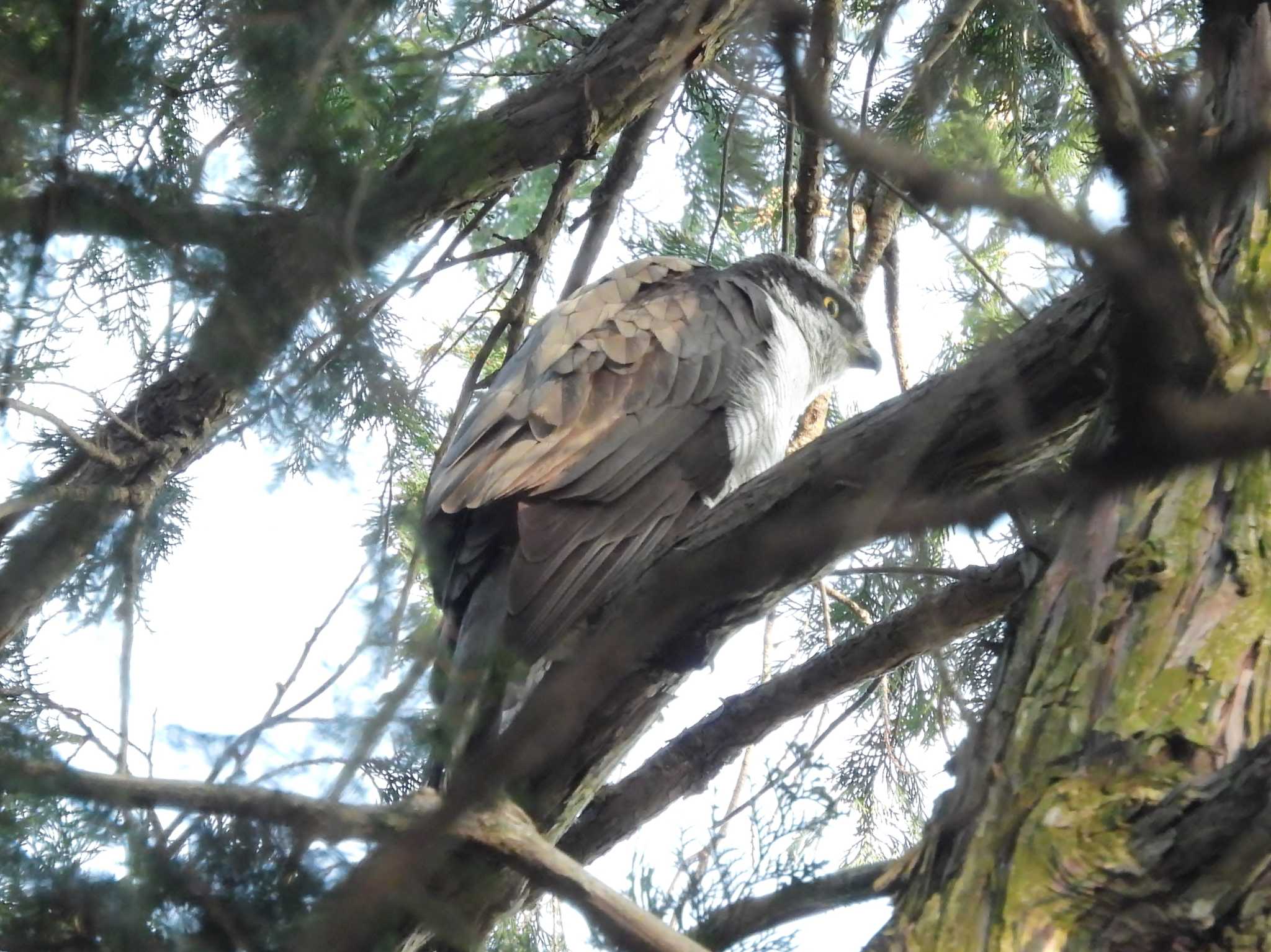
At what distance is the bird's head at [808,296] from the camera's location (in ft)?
17.0

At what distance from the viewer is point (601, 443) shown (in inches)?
160

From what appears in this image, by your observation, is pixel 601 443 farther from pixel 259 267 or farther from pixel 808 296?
pixel 259 267

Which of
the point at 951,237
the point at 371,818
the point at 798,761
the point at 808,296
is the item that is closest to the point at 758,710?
the point at 798,761

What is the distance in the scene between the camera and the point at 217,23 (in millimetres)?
2129

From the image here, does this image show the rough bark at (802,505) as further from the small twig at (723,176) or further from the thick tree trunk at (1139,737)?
the small twig at (723,176)

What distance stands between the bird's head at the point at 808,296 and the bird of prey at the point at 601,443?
2.7 inches

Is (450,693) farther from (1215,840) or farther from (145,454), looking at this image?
(145,454)

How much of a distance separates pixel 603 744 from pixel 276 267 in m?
1.56

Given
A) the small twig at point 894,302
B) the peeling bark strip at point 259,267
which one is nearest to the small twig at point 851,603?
the small twig at point 894,302

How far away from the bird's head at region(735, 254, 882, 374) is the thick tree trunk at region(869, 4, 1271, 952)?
2.39 metres

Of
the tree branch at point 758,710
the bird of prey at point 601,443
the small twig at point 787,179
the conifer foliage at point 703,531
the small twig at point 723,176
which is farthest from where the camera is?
Answer: the small twig at point 787,179

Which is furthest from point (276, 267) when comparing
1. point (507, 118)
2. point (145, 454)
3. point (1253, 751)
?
point (507, 118)

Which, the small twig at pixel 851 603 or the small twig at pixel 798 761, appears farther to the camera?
the small twig at pixel 851 603

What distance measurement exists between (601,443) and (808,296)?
1707mm
